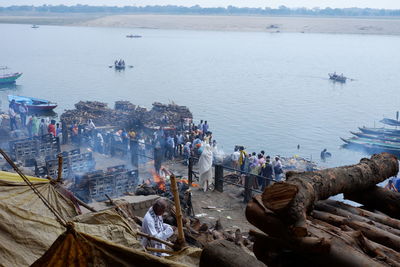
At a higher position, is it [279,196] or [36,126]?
[279,196]

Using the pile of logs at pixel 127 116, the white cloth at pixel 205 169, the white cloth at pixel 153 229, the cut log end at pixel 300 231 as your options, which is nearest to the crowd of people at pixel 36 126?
the pile of logs at pixel 127 116

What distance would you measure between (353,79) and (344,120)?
34720mm

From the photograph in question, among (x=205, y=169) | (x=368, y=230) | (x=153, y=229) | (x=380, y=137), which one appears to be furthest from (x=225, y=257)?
(x=380, y=137)

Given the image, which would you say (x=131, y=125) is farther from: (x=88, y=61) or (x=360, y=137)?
(x=88, y=61)

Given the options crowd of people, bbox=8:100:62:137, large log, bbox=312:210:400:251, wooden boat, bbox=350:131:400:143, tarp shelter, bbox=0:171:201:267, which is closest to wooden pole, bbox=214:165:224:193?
tarp shelter, bbox=0:171:201:267

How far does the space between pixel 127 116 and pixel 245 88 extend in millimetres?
39602

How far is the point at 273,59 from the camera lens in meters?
112

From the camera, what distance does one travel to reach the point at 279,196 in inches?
137

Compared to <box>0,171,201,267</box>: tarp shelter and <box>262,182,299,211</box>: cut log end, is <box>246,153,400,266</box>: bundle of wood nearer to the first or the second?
<box>262,182,299,211</box>: cut log end

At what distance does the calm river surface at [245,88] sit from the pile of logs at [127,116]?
5421 mm

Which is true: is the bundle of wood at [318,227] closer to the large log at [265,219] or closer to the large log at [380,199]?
the large log at [265,219]

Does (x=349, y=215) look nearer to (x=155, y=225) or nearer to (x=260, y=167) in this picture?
(x=155, y=225)

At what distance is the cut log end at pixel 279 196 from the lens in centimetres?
344

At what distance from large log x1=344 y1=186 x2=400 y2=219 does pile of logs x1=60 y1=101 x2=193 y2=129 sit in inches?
993
